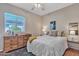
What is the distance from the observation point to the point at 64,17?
1.86 meters

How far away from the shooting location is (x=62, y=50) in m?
1.80

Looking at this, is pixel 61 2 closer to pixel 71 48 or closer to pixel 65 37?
pixel 65 37

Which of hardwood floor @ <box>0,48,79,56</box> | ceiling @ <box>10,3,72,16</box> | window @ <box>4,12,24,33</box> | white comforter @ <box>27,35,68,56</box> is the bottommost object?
hardwood floor @ <box>0,48,79,56</box>

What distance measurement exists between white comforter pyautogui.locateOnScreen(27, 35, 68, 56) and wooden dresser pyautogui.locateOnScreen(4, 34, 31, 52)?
0.12 m

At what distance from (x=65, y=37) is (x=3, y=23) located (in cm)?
119

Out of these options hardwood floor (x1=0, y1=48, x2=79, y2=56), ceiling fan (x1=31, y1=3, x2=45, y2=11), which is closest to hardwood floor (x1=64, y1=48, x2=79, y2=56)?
hardwood floor (x1=0, y1=48, x2=79, y2=56)

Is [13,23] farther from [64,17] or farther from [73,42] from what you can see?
[73,42]

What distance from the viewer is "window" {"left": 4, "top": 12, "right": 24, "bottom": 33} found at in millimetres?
1767

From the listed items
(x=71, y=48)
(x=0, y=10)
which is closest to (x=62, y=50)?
(x=71, y=48)

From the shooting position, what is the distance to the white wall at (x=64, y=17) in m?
1.79

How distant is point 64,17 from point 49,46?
63 cm

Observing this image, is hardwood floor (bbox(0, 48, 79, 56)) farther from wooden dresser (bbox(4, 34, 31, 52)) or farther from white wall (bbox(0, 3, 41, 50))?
white wall (bbox(0, 3, 41, 50))

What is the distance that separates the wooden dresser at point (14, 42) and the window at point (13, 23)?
0.44ft

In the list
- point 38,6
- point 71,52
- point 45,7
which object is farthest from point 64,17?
point 71,52
